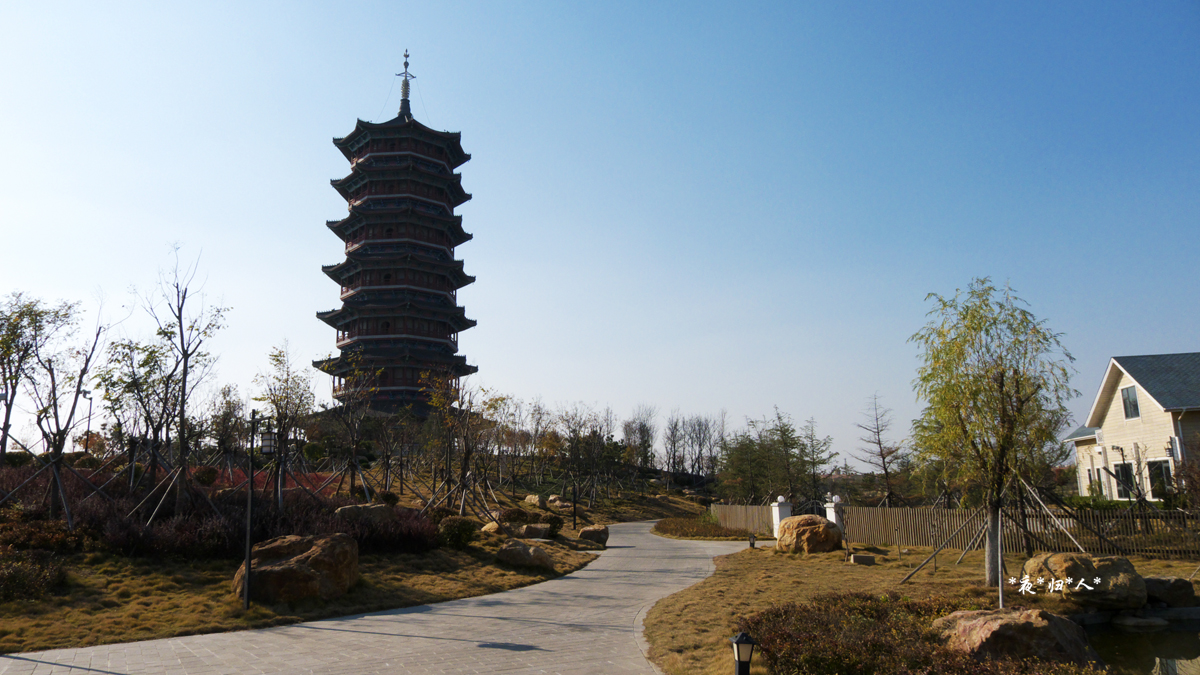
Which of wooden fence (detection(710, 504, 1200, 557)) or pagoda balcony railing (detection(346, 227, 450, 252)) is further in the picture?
pagoda balcony railing (detection(346, 227, 450, 252))

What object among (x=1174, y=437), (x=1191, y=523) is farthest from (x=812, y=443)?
(x=1191, y=523)

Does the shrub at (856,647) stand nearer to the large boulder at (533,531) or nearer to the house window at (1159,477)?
the large boulder at (533,531)

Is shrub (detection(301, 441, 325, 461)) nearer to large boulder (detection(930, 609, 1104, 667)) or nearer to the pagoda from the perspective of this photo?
the pagoda

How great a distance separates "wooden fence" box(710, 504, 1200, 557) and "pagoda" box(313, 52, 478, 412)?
47.7m

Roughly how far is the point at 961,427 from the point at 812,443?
92.0 ft

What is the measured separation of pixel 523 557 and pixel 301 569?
21.2 feet

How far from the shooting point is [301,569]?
41.6ft

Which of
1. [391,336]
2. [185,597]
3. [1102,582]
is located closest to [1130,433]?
[1102,582]

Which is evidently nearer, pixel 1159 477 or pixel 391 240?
pixel 1159 477

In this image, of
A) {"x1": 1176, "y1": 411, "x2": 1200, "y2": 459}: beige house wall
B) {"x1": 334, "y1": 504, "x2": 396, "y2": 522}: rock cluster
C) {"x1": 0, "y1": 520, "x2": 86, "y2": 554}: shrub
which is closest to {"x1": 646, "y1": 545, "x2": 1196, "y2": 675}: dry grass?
{"x1": 334, "y1": 504, "x2": 396, "y2": 522}: rock cluster

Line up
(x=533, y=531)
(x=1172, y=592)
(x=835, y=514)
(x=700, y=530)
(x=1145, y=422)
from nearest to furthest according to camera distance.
Result: (x=1172, y=592), (x=835, y=514), (x=533, y=531), (x=1145, y=422), (x=700, y=530)

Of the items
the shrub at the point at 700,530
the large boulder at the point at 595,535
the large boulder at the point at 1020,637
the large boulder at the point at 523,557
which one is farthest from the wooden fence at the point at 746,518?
the large boulder at the point at 1020,637

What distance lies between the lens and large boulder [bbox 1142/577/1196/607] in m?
12.8

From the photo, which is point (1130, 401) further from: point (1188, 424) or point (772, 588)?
point (772, 588)
